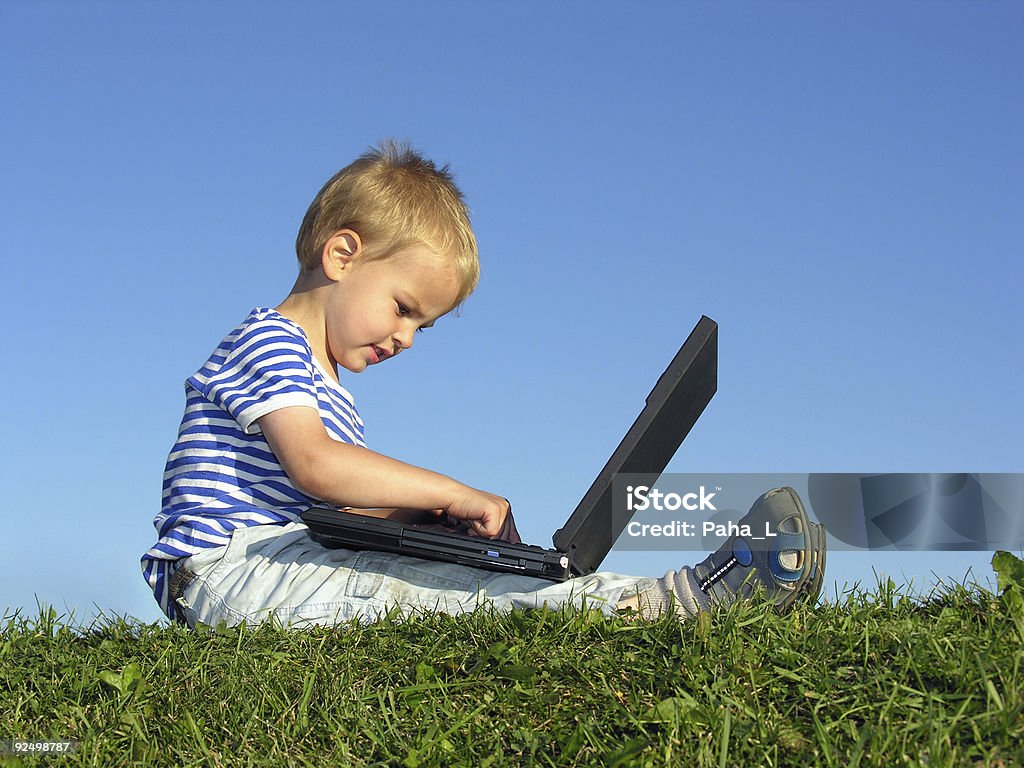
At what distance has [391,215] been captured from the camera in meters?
5.04

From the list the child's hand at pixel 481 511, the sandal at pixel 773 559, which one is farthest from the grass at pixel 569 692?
the child's hand at pixel 481 511

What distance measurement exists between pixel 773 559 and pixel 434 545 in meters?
1.35

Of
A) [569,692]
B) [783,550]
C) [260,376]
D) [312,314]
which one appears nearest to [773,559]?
[783,550]

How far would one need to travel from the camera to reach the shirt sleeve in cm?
434

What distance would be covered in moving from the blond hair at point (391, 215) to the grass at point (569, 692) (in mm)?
2000

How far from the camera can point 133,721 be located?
11.0 feet

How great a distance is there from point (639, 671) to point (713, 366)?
5.08 feet

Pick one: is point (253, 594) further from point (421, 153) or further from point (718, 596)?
point (421, 153)

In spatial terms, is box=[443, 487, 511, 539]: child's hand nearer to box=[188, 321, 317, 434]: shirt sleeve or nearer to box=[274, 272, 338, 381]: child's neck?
box=[188, 321, 317, 434]: shirt sleeve

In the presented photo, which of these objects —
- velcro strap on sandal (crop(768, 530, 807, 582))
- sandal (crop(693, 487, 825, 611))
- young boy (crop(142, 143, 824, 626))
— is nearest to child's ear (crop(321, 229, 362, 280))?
young boy (crop(142, 143, 824, 626))

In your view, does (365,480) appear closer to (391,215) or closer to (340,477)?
(340,477)

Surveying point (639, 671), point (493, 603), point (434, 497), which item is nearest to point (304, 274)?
point (434, 497)

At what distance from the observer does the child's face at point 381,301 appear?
4.91m

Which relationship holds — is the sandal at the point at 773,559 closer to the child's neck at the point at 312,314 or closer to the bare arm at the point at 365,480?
the bare arm at the point at 365,480
